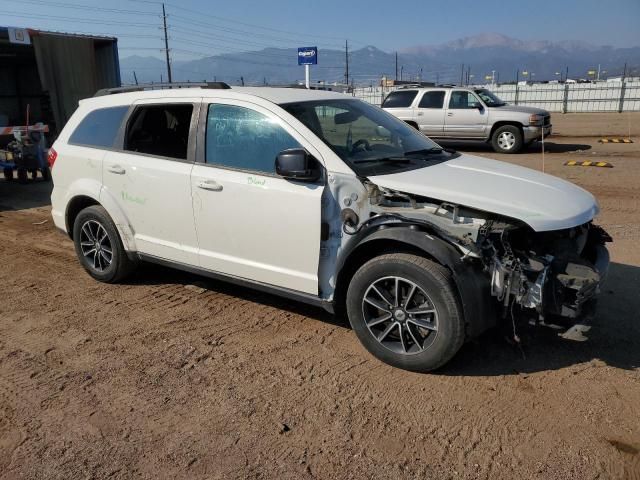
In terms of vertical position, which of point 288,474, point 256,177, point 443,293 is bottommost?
point 288,474

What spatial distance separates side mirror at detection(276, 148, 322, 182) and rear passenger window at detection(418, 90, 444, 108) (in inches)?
511

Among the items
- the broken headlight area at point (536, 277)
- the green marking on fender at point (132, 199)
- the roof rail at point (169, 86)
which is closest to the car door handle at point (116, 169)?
the green marking on fender at point (132, 199)

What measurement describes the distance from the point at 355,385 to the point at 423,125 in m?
13.7

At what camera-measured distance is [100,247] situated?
17.4ft

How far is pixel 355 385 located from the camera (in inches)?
139

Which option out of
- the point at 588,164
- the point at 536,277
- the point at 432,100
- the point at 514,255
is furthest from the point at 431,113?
the point at 536,277

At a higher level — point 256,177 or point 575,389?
point 256,177

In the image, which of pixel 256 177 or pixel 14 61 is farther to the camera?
pixel 14 61

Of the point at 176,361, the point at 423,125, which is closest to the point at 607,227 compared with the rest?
the point at 176,361

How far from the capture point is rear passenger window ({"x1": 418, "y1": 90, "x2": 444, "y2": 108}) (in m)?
15.9

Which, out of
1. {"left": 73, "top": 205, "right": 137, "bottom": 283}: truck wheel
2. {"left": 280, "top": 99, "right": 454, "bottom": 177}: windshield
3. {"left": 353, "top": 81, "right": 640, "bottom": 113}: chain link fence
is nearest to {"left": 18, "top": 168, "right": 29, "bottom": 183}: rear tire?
{"left": 73, "top": 205, "right": 137, "bottom": 283}: truck wheel

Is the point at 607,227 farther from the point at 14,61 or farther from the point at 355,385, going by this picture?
the point at 14,61

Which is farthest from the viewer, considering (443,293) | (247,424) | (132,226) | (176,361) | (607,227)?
(607,227)

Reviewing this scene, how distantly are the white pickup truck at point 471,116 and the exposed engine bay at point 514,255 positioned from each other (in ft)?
40.1
